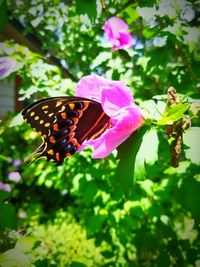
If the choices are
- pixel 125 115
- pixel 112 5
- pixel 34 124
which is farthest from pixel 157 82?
pixel 125 115

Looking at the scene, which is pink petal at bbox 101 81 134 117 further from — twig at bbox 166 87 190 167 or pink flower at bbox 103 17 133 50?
pink flower at bbox 103 17 133 50

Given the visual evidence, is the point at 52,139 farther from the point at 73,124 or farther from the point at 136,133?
the point at 136,133

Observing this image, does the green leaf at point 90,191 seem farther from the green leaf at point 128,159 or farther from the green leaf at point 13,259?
the green leaf at point 128,159

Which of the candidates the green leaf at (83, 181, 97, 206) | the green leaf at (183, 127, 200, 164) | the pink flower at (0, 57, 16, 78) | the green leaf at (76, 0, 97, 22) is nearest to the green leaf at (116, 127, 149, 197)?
the green leaf at (183, 127, 200, 164)

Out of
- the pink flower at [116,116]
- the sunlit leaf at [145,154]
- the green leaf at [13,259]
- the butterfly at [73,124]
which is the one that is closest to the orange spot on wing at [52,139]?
the butterfly at [73,124]

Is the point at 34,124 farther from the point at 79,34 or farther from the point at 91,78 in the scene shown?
the point at 79,34

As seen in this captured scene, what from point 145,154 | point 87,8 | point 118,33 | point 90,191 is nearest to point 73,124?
point 145,154
